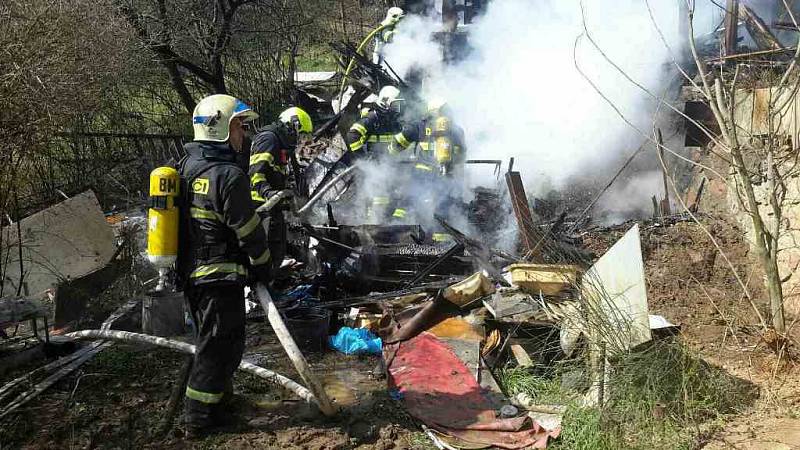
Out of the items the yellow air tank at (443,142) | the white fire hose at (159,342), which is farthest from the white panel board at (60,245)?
the yellow air tank at (443,142)

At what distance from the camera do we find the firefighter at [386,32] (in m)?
13.6

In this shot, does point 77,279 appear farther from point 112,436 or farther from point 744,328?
point 744,328

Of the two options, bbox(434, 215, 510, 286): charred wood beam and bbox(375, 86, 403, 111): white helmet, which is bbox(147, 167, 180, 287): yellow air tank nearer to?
bbox(434, 215, 510, 286): charred wood beam

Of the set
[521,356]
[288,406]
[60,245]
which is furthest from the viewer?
[60,245]

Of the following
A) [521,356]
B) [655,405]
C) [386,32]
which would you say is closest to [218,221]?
[521,356]

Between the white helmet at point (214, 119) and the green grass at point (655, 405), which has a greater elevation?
the white helmet at point (214, 119)

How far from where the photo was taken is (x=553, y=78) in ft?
40.7

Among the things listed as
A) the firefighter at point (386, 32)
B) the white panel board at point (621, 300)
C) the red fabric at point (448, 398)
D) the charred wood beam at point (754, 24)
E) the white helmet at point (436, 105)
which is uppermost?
the firefighter at point (386, 32)

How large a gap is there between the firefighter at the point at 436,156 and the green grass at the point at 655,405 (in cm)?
474

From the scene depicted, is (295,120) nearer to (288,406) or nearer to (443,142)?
(443,142)

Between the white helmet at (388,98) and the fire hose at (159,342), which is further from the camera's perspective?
the white helmet at (388,98)

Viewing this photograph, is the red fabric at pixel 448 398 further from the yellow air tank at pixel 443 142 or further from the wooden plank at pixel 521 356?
the yellow air tank at pixel 443 142

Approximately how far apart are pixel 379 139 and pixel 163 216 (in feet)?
20.7

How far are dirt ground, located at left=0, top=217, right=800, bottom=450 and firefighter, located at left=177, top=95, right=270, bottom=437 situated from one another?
0.36 metres
